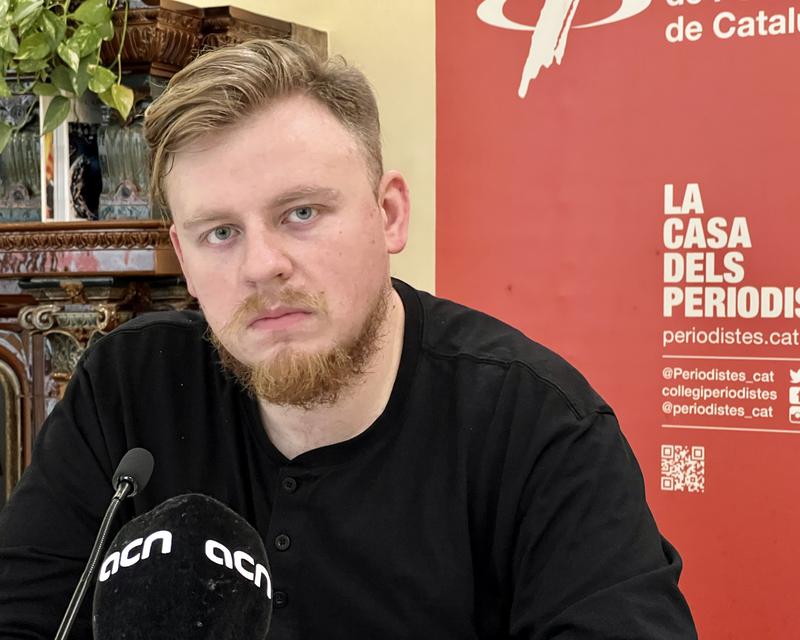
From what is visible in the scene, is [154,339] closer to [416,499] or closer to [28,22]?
[416,499]

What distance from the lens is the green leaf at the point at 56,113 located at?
2.65 metres

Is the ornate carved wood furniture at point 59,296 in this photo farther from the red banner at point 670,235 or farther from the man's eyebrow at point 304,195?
the man's eyebrow at point 304,195

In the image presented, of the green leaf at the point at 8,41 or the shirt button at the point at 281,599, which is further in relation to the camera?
the green leaf at the point at 8,41

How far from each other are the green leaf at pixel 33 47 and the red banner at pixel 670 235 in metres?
1.05

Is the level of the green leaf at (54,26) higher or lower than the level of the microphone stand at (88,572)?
higher

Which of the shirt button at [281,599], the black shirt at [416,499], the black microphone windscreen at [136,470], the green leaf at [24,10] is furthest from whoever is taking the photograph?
the green leaf at [24,10]

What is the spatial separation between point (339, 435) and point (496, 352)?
0.78ft

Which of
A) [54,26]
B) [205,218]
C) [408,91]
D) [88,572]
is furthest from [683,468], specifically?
[88,572]

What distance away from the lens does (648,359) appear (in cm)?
271

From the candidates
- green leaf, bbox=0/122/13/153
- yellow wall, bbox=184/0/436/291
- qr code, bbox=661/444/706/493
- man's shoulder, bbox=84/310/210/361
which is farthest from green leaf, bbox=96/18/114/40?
qr code, bbox=661/444/706/493

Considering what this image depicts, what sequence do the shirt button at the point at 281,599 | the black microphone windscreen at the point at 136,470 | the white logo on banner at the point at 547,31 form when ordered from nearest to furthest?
the black microphone windscreen at the point at 136,470
the shirt button at the point at 281,599
the white logo on banner at the point at 547,31

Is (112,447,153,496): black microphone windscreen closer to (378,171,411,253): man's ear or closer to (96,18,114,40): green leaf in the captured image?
(378,171,411,253): man's ear

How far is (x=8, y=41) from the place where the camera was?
2.57m

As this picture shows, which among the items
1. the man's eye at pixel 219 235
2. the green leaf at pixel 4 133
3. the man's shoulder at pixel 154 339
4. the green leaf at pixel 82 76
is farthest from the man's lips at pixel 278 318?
the green leaf at pixel 4 133
